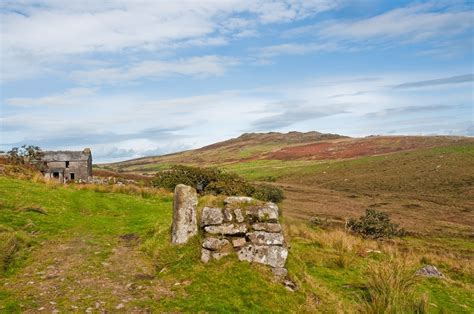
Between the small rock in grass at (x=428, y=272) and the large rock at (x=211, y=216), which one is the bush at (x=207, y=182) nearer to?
the small rock in grass at (x=428, y=272)

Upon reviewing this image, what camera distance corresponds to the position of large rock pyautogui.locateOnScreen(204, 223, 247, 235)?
11.6m

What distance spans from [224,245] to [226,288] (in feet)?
5.38

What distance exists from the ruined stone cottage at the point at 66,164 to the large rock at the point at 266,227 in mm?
36415

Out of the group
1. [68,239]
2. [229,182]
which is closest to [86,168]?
[229,182]

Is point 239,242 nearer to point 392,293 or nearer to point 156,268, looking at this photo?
point 156,268

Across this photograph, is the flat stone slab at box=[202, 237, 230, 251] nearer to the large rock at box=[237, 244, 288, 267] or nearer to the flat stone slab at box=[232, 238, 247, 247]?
the flat stone slab at box=[232, 238, 247, 247]

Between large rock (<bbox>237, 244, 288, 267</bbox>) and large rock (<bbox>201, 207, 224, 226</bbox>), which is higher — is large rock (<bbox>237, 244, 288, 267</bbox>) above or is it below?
below

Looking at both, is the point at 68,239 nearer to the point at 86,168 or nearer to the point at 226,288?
the point at 226,288

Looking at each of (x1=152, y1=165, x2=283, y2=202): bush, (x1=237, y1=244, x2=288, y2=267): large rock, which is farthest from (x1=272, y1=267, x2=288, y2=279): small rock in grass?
(x1=152, y1=165, x2=283, y2=202): bush

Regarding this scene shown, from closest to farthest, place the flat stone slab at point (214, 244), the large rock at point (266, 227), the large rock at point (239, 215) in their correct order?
the flat stone slab at point (214, 244)
the large rock at point (266, 227)
the large rock at point (239, 215)

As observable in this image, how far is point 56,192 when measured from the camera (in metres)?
25.2

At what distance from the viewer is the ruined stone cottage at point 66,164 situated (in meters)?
44.0

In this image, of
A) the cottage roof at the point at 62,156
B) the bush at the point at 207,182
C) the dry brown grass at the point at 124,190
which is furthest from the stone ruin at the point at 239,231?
the cottage roof at the point at 62,156

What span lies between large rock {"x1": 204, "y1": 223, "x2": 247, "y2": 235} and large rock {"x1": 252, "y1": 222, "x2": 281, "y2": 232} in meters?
0.32
